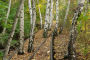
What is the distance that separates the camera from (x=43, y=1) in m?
25.7

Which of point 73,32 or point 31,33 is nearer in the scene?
point 73,32

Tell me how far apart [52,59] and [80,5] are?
3.62 metres

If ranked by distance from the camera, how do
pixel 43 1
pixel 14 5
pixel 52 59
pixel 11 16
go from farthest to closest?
pixel 43 1 < pixel 14 5 < pixel 11 16 < pixel 52 59

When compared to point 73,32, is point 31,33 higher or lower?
lower

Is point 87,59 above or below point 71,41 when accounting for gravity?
below

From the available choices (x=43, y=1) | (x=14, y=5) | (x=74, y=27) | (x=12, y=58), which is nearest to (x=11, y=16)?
(x=14, y=5)

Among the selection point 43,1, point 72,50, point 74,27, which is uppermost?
point 43,1

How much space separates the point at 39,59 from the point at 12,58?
6.52 ft

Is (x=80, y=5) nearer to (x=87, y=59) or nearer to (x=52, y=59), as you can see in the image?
(x=87, y=59)

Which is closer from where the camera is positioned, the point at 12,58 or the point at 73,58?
the point at 73,58

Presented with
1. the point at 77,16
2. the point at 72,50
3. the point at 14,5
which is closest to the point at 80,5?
the point at 77,16

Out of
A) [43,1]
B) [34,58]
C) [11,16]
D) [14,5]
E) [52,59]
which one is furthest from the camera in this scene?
[43,1]

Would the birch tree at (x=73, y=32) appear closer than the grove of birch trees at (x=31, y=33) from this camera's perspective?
No

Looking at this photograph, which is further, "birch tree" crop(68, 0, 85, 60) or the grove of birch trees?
"birch tree" crop(68, 0, 85, 60)
